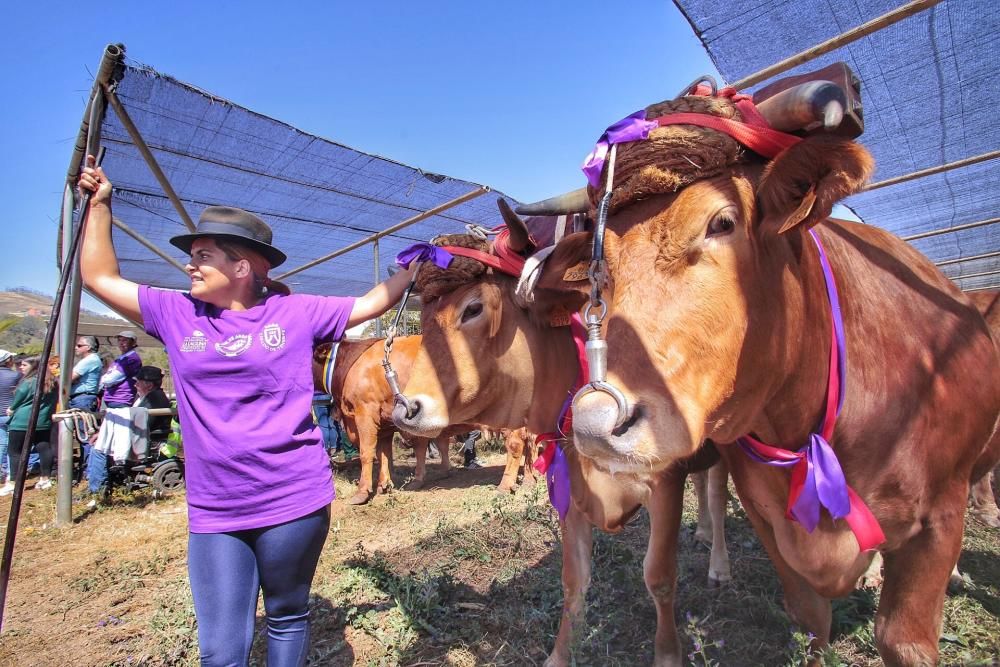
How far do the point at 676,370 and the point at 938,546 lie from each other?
55.6 inches

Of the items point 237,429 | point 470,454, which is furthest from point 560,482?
point 470,454

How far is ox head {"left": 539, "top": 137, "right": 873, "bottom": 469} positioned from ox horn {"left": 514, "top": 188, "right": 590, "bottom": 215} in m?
0.54

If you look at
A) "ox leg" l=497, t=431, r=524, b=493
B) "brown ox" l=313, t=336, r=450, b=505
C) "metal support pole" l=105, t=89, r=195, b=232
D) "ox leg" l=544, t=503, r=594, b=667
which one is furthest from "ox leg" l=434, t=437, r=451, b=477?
"ox leg" l=544, t=503, r=594, b=667

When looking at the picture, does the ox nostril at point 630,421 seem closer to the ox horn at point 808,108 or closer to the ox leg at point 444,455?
the ox horn at point 808,108

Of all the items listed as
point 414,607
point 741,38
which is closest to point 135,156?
point 414,607

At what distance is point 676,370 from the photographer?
3.93ft

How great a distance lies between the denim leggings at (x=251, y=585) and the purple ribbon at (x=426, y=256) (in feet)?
4.08

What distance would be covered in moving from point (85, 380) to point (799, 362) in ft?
31.4

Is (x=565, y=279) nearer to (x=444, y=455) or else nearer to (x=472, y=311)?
(x=472, y=311)

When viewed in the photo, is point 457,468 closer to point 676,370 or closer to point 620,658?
point 620,658

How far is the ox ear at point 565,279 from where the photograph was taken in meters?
1.93

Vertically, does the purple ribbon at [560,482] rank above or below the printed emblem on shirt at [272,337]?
below

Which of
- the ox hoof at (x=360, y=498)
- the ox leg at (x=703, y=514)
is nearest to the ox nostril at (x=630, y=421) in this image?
the ox leg at (x=703, y=514)

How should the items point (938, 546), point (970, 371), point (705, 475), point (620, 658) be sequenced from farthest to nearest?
point (705, 475) < point (620, 658) < point (970, 371) < point (938, 546)
